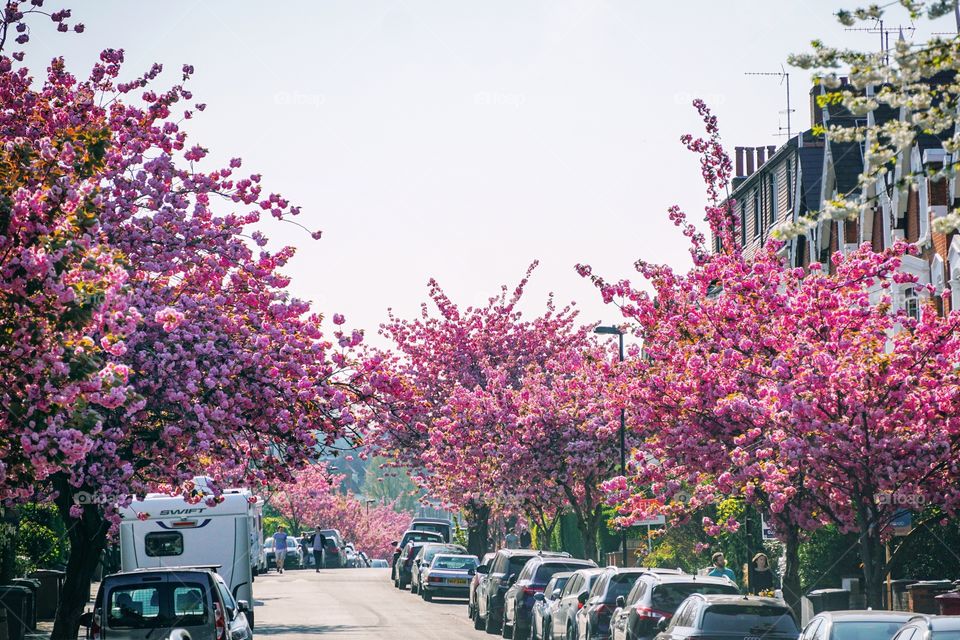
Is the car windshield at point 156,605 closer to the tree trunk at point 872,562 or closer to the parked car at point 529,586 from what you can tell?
the tree trunk at point 872,562

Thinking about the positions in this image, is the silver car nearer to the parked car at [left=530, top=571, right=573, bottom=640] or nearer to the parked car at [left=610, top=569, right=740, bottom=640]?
the parked car at [left=530, top=571, right=573, bottom=640]

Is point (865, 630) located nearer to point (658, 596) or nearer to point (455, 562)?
point (658, 596)

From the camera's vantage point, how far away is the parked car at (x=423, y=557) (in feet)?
157

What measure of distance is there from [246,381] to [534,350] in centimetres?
3476

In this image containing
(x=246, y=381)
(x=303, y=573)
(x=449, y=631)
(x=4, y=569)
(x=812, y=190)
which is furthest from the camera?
(x=303, y=573)

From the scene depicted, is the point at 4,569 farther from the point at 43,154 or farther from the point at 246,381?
the point at 43,154

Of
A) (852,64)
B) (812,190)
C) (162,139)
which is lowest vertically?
(852,64)

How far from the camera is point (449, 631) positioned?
3222 cm

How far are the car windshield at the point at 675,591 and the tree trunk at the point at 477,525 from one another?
1280 inches

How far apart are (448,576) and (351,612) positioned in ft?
20.9

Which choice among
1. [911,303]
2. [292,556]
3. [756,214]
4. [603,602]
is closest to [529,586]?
[603,602]

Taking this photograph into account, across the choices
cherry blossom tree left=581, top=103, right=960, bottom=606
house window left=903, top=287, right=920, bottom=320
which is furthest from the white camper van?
house window left=903, top=287, right=920, bottom=320

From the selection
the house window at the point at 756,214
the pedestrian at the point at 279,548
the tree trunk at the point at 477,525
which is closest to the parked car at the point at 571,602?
the house window at the point at 756,214

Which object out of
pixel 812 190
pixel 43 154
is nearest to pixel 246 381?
pixel 43 154
